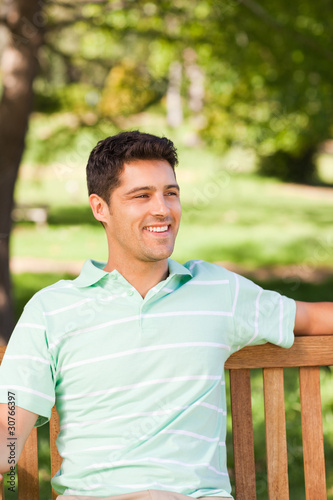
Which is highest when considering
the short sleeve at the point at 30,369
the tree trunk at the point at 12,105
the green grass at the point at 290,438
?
the tree trunk at the point at 12,105

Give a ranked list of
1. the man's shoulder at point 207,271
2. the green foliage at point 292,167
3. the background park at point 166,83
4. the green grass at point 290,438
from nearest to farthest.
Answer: the man's shoulder at point 207,271
the green grass at point 290,438
the background park at point 166,83
the green foliage at point 292,167

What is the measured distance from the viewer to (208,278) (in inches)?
91.4

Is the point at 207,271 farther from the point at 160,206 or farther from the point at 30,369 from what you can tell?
the point at 30,369

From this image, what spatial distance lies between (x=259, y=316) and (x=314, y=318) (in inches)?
9.7

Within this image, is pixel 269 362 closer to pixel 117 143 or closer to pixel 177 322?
pixel 177 322

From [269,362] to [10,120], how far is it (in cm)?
370

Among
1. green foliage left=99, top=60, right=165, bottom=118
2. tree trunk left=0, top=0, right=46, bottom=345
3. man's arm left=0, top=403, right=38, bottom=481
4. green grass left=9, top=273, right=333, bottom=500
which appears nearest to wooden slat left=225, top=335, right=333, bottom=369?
man's arm left=0, top=403, right=38, bottom=481

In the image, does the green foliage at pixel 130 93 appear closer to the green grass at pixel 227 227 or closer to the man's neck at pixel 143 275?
the man's neck at pixel 143 275

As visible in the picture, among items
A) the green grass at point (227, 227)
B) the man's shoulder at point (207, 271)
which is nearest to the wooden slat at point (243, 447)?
the man's shoulder at point (207, 271)

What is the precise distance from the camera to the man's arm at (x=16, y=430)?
2018 mm

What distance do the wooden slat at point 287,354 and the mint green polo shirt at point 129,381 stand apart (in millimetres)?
208

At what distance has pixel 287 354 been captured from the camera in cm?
245

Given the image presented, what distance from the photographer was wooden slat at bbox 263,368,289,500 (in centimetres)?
247

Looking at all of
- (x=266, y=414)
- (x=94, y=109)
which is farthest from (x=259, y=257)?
(x=266, y=414)
